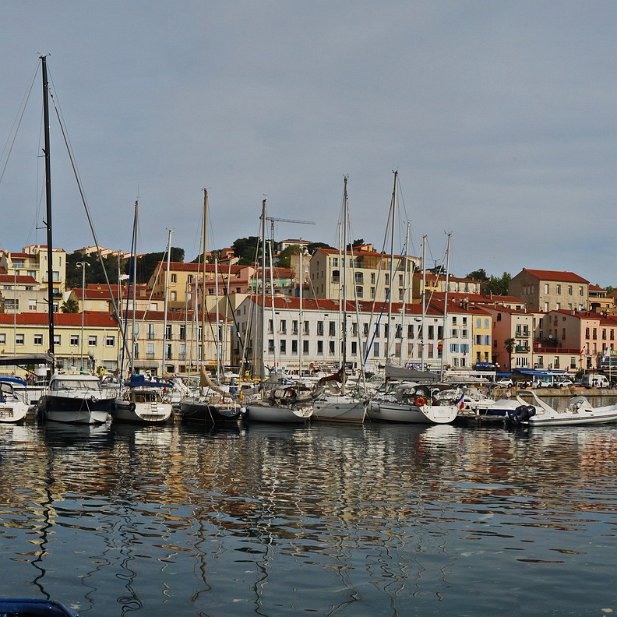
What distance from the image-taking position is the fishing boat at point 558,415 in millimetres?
53938

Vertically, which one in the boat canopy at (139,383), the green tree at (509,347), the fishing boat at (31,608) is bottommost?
the fishing boat at (31,608)

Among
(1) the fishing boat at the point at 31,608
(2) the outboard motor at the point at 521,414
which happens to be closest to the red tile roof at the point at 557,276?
(2) the outboard motor at the point at 521,414

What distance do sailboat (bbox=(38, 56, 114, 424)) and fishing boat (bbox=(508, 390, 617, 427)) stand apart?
24675mm

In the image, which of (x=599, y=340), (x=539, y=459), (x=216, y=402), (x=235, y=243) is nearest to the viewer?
(x=539, y=459)

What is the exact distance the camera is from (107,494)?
23.8 metres

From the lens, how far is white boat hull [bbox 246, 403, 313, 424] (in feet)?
167

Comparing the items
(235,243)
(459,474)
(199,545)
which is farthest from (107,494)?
(235,243)

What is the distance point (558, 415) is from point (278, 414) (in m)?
18.2

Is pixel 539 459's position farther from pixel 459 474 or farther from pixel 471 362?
pixel 471 362

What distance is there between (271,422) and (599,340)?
81471mm

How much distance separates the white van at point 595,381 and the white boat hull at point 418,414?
174ft

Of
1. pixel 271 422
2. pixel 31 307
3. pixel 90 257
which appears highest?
pixel 90 257

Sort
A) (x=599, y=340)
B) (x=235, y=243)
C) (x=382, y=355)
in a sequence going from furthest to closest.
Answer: (x=235, y=243)
(x=599, y=340)
(x=382, y=355)

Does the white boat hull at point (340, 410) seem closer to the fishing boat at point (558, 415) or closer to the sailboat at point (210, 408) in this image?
the sailboat at point (210, 408)
